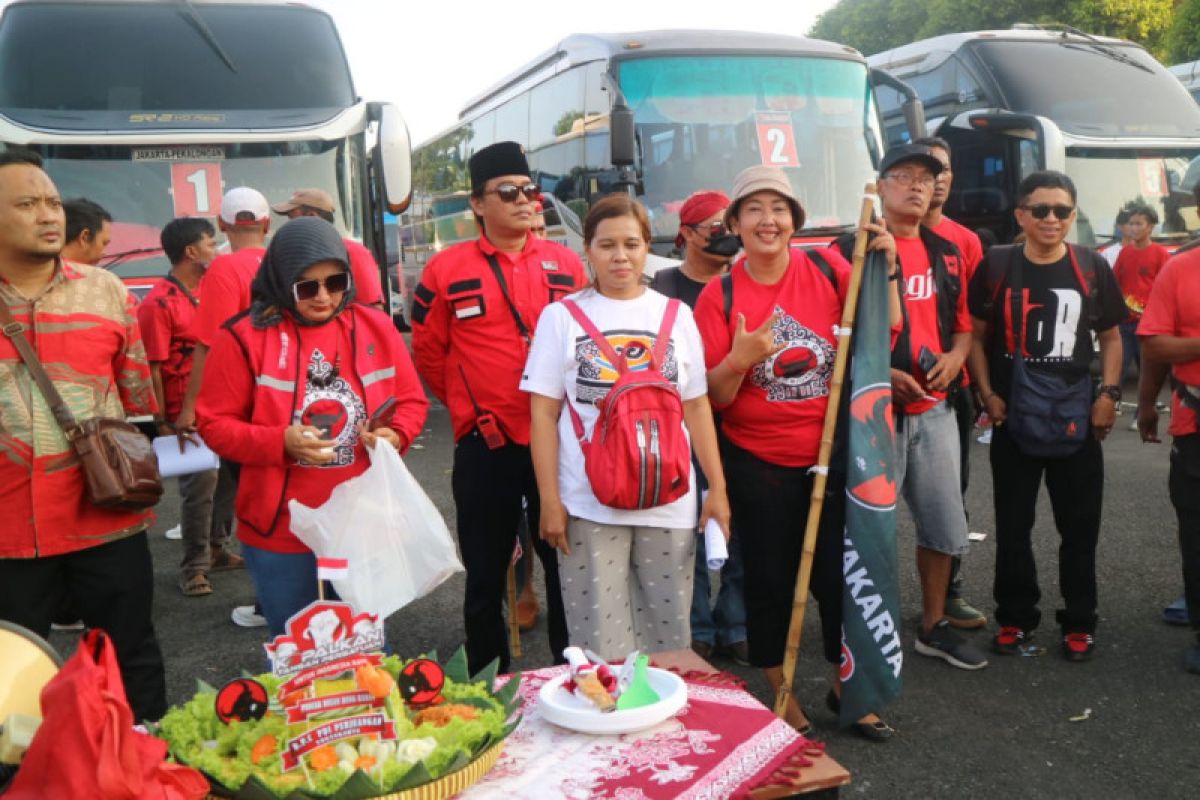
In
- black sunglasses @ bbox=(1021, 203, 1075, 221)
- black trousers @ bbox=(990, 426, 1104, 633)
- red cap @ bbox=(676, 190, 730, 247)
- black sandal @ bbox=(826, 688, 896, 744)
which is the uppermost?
red cap @ bbox=(676, 190, 730, 247)

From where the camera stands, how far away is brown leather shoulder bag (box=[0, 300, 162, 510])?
3301 millimetres

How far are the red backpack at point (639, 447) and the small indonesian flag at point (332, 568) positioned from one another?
32.9 inches

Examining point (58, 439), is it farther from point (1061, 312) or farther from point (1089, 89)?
point (1089, 89)

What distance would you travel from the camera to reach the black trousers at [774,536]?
400 cm

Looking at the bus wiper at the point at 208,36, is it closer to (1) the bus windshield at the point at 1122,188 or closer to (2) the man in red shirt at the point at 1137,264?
(2) the man in red shirt at the point at 1137,264

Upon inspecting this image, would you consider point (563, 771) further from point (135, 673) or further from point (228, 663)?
point (228, 663)

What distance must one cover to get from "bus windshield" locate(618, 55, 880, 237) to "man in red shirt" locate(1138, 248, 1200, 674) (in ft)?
16.1

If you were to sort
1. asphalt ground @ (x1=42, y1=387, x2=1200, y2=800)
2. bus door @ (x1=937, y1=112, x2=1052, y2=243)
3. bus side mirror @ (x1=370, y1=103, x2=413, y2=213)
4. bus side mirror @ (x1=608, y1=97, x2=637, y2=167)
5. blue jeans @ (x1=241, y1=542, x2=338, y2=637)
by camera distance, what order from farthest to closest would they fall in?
bus door @ (x1=937, y1=112, x2=1052, y2=243) < bus side mirror @ (x1=370, y1=103, x2=413, y2=213) < bus side mirror @ (x1=608, y1=97, x2=637, y2=167) < asphalt ground @ (x1=42, y1=387, x2=1200, y2=800) < blue jeans @ (x1=241, y1=542, x2=338, y2=637)

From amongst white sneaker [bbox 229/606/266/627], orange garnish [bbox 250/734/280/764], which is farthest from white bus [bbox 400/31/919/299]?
orange garnish [bbox 250/734/280/764]

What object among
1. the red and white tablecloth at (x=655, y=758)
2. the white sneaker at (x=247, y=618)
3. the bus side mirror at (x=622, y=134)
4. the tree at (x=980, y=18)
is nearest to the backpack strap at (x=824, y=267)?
Result: the red and white tablecloth at (x=655, y=758)

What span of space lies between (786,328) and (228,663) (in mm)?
3129

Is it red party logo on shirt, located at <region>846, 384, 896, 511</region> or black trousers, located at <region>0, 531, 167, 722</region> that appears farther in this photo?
red party logo on shirt, located at <region>846, 384, 896, 511</region>

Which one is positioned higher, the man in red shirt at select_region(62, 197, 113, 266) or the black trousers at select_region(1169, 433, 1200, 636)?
the man in red shirt at select_region(62, 197, 113, 266)

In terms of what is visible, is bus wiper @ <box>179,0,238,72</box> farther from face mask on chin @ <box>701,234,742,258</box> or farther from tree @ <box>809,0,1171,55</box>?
tree @ <box>809,0,1171,55</box>
